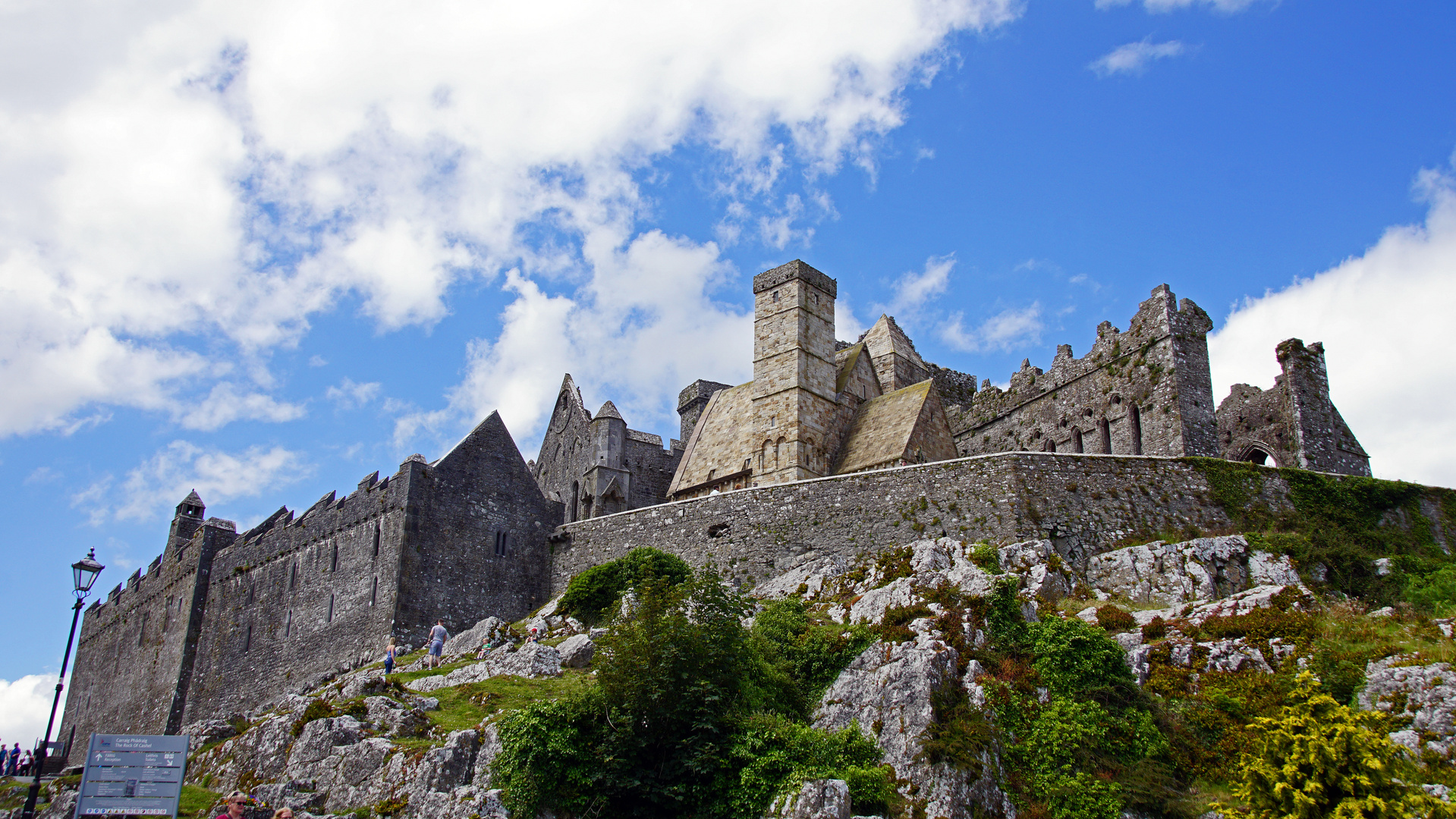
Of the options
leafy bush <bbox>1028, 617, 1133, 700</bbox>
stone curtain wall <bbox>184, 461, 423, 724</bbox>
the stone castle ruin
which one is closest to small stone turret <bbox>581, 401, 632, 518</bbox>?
the stone castle ruin

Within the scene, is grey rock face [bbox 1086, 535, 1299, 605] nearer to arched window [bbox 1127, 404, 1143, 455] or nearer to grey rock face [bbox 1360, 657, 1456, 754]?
grey rock face [bbox 1360, 657, 1456, 754]

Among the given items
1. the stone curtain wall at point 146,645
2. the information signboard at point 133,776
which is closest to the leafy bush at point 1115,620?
the information signboard at point 133,776

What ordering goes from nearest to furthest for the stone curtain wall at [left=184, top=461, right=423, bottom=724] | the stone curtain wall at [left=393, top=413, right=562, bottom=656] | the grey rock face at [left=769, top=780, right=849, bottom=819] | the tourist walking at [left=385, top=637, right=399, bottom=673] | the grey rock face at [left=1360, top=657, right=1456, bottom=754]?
the grey rock face at [left=769, top=780, right=849, bottom=819]
the grey rock face at [left=1360, top=657, right=1456, bottom=754]
the tourist walking at [left=385, top=637, right=399, bottom=673]
the stone curtain wall at [left=393, top=413, right=562, bottom=656]
the stone curtain wall at [left=184, top=461, right=423, bottom=724]

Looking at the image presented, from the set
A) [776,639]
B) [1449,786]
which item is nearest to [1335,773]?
[1449,786]

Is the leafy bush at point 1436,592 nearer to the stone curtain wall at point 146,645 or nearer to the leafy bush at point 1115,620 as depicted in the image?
the leafy bush at point 1115,620

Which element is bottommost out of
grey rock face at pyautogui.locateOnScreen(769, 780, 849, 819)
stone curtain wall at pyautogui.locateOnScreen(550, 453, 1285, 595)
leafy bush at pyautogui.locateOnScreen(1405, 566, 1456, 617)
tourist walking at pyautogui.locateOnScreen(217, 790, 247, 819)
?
tourist walking at pyautogui.locateOnScreen(217, 790, 247, 819)

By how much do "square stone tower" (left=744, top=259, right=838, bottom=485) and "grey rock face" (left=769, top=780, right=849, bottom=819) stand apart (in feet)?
63.0

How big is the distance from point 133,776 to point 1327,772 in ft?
64.2

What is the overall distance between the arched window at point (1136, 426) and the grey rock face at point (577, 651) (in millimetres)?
20779

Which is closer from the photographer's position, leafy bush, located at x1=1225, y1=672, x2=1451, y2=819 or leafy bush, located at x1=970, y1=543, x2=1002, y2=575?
Result: leafy bush, located at x1=1225, y1=672, x2=1451, y2=819

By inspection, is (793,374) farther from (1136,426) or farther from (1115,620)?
(1115,620)

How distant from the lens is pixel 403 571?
121 ft

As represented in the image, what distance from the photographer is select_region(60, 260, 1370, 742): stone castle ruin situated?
108 ft

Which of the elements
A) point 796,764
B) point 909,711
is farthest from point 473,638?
point 909,711
